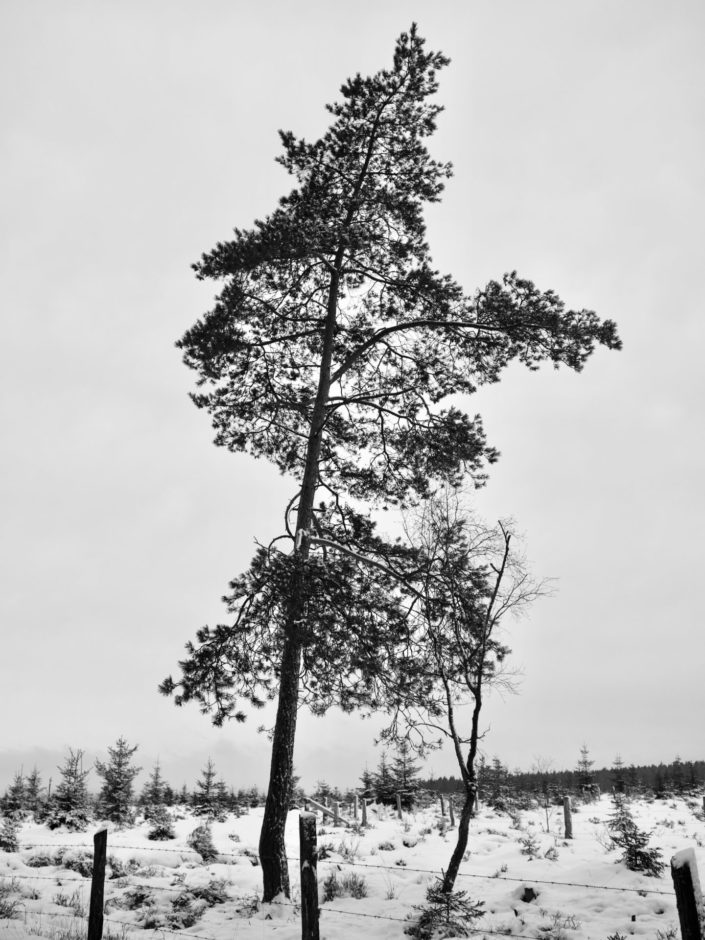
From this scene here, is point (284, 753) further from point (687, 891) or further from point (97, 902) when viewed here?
point (687, 891)

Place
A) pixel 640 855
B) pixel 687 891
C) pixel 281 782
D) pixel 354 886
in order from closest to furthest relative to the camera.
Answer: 1. pixel 687 891
2. pixel 281 782
3. pixel 354 886
4. pixel 640 855

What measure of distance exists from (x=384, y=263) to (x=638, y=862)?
511 inches

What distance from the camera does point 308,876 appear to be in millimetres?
6117

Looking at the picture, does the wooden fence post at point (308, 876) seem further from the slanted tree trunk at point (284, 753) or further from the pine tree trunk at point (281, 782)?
the pine tree trunk at point (281, 782)

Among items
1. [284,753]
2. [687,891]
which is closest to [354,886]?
[284,753]

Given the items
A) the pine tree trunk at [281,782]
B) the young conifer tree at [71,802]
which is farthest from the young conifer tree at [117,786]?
the pine tree trunk at [281,782]

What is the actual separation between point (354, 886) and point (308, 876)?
5455 millimetres

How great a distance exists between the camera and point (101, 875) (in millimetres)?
7781

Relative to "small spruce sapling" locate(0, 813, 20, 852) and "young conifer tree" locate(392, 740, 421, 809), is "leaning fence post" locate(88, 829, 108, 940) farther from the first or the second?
"young conifer tree" locate(392, 740, 421, 809)

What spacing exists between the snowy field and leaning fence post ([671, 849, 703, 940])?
9.82 ft

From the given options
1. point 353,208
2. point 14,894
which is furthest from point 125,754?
point 353,208

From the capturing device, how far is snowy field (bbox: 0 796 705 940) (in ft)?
27.5

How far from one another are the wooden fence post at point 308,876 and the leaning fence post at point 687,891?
334 centimetres

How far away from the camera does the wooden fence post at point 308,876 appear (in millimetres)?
6090
